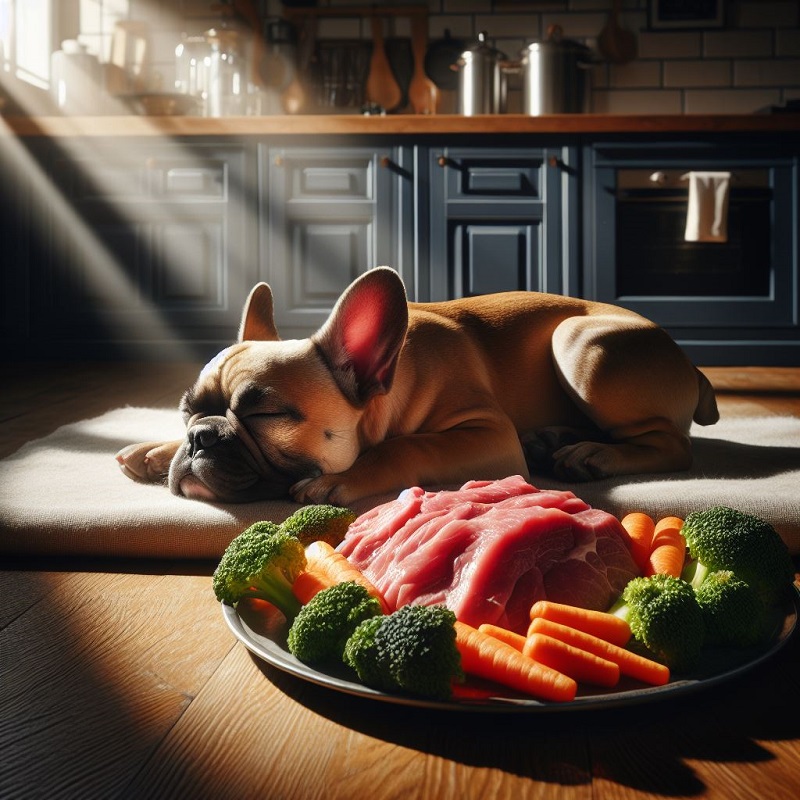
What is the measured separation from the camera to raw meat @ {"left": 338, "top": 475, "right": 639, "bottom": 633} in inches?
45.6

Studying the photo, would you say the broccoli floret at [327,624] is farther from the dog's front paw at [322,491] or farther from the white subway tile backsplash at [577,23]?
the white subway tile backsplash at [577,23]

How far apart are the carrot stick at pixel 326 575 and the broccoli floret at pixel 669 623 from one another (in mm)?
318

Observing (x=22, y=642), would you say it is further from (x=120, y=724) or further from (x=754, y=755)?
(x=754, y=755)

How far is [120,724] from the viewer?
1.01m

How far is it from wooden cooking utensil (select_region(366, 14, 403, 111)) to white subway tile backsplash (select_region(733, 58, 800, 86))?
2.08 m

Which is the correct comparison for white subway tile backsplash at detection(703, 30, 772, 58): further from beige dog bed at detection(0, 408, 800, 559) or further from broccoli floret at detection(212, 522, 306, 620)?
broccoli floret at detection(212, 522, 306, 620)

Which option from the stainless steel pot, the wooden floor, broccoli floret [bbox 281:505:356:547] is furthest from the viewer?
the stainless steel pot

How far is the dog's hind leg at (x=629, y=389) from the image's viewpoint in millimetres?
2186

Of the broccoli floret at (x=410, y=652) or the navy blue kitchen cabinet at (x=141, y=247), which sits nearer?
the broccoli floret at (x=410, y=652)

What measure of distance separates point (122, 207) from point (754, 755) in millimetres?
4555

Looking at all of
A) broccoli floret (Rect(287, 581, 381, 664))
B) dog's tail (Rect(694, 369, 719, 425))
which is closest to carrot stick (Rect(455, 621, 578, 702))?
broccoli floret (Rect(287, 581, 381, 664))

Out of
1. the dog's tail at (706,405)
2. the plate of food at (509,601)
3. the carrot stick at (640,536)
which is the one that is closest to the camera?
the plate of food at (509,601)

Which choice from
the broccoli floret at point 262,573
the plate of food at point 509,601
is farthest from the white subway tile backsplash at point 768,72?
the broccoli floret at point 262,573

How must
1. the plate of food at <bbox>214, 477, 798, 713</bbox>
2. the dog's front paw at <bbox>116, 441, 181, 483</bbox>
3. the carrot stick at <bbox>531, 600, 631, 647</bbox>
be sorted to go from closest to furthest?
the plate of food at <bbox>214, 477, 798, 713</bbox> < the carrot stick at <bbox>531, 600, 631, 647</bbox> < the dog's front paw at <bbox>116, 441, 181, 483</bbox>
